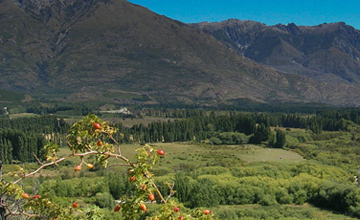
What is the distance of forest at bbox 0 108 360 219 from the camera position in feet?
210

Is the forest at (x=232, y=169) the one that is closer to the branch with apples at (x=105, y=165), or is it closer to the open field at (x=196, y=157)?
the open field at (x=196, y=157)

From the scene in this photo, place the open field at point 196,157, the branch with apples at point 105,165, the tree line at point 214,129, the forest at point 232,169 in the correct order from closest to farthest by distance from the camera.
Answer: the branch with apples at point 105,165
the forest at point 232,169
the open field at point 196,157
the tree line at point 214,129

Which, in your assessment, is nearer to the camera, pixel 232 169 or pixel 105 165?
pixel 105 165

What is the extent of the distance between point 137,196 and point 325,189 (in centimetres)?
6721

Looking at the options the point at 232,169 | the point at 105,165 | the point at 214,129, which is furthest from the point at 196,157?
the point at 105,165

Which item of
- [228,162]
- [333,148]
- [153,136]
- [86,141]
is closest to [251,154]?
[228,162]

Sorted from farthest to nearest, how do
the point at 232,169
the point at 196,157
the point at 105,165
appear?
1. the point at 196,157
2. the point at 232,169
3. the point at 105,165

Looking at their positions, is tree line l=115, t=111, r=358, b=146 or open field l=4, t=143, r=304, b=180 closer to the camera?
open field l=4, t=143, r=304, b=180

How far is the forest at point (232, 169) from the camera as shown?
63931mm

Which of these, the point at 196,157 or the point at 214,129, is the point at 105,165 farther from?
the point at 214,129

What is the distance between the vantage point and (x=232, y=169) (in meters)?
88.9

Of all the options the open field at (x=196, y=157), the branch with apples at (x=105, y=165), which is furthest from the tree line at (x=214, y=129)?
the branch with apples at (x=105, y=165)

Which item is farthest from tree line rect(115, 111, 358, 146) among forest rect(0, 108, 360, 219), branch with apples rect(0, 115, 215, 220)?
branch with apples rect(0, 115, 215, 220)

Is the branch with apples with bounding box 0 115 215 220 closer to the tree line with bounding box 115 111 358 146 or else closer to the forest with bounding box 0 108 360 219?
the forest with bounding box 0 108 360 219
